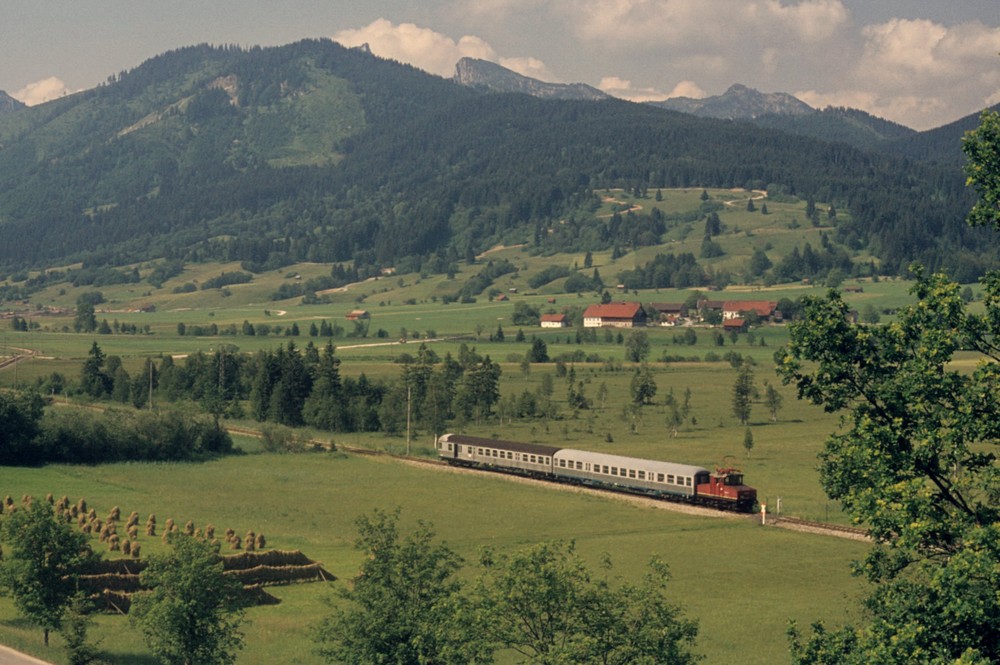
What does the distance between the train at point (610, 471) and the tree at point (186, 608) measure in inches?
1632

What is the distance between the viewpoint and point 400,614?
36.6 meters

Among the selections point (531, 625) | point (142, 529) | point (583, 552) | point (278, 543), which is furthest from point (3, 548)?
point (531, 625)

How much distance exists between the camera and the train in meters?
76.2

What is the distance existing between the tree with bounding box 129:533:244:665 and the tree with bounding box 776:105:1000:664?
86.3 ft

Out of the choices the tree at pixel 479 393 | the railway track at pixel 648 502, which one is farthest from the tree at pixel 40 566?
the tree at pixel 479 393

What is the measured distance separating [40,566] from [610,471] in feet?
150

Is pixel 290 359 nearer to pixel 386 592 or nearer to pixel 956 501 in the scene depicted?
pixel 386 592

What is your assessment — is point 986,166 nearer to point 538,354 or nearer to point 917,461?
point 917,461

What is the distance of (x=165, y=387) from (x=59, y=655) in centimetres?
10267

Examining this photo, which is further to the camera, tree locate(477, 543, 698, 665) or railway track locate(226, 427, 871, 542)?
railway track locate(226, 427, 871, 542)

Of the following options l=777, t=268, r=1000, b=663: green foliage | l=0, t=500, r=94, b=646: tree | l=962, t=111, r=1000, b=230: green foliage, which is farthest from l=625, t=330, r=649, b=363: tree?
l=962, t=111, r=1000, b=230: green foliage

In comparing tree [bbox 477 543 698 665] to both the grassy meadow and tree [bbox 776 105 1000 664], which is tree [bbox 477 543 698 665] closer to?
tree [bbox 776 105 1000 664]

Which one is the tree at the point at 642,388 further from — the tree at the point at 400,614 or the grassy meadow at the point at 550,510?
the tree at the point at 400,614

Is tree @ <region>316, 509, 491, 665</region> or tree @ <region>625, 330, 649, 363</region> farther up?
tree @ <region>625, 330, 649, 363</region>
